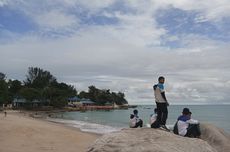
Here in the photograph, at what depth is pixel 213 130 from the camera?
13898 mm

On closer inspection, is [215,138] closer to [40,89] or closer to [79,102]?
[40,89]

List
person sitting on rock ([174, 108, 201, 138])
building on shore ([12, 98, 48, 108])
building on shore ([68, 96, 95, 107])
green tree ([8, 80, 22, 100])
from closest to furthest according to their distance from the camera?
person sitting on rock ([174, 108, 201, 138]) < building on shore ([12, 98, 48, 108]) < green tree ([8, 80, 22, 100]) < building on shore ([68, 96, 95, 107])

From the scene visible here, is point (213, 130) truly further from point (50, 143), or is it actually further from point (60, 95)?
point (60, 95)

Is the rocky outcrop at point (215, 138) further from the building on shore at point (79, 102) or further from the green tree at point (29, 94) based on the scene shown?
the building on shore at point (79, 102)

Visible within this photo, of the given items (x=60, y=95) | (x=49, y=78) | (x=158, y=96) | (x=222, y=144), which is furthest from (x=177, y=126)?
(x=49, y=78)

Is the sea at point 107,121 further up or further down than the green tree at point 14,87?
further down

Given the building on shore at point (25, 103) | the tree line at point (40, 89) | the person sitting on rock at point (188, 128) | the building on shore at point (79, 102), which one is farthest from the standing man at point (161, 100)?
the building on shore at point (79, 102)

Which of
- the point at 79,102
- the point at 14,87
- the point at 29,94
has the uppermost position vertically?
the point at 14,87

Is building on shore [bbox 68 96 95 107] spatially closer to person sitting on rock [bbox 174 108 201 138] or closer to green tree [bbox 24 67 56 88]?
green tree [bbox 24 67 56 88]

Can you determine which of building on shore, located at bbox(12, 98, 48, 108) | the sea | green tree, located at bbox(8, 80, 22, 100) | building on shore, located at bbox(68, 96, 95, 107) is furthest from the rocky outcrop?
building on shore, located at bbox(68, 96, 95, 107)

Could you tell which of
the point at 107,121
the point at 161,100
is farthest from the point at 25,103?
the point at 161,100

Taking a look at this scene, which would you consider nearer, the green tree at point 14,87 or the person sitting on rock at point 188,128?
the person sitting on rock at point 188,128

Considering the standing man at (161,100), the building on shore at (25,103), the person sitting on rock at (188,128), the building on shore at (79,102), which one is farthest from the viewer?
the building on shore at (79,102)

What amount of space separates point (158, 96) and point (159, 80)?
45 cm
